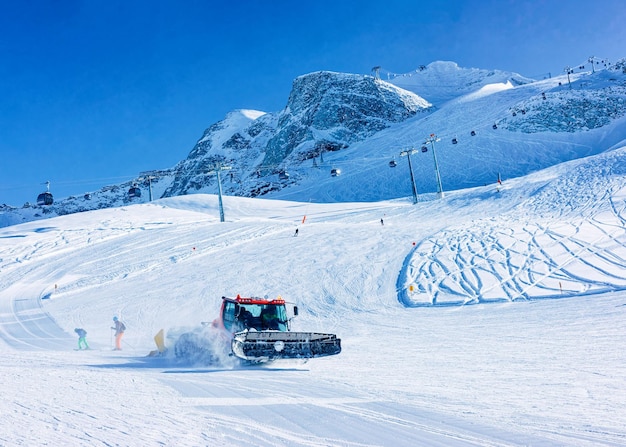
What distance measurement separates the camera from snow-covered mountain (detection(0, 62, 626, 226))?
228 feet

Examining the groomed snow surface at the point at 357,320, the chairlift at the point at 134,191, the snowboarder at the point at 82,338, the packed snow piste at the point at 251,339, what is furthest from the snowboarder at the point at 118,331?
the chairlift at the point at 134,191

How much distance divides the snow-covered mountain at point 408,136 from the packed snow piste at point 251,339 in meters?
36.1

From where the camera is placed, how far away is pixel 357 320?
699 inches

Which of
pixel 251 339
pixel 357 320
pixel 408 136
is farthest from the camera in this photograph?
pixel 408 136

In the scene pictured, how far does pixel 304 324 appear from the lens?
18.0m

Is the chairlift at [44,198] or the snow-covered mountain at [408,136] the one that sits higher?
the snow-covered mountain at [408,136]

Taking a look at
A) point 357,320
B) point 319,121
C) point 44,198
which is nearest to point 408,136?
point 319,121

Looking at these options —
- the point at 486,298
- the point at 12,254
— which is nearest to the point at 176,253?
the point at 12,254

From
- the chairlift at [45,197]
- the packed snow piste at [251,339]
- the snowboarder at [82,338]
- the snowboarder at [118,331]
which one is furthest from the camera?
the chairlift at [45,197]

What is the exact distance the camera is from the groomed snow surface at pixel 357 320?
18.7ft

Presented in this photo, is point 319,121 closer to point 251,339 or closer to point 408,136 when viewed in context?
point 408,136

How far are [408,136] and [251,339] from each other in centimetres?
8748

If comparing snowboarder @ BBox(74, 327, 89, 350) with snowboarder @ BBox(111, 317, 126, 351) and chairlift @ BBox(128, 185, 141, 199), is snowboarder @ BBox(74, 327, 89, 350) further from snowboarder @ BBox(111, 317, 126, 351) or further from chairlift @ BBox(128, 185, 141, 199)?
chairlift @ BBox(128, 185, 141, 199)

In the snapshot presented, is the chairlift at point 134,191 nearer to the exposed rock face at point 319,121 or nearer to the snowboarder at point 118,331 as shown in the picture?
the exposed rock face at point 319,121
